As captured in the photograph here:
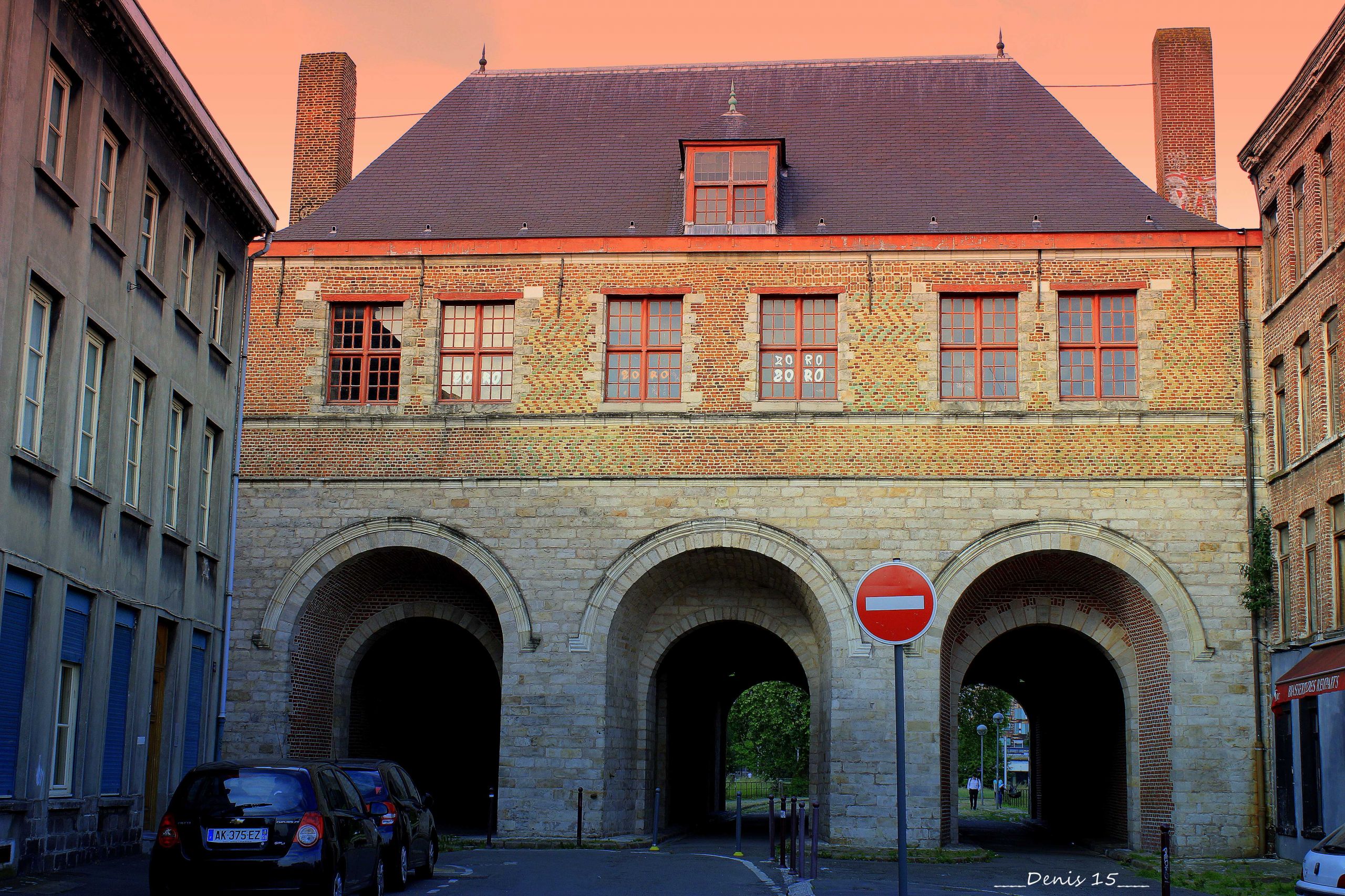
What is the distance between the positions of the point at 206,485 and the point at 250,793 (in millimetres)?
10253

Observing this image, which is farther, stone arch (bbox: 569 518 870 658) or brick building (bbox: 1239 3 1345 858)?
stone arch (bbox: 569 518 870 658)

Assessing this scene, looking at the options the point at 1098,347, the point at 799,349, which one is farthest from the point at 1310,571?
the point at 799,349

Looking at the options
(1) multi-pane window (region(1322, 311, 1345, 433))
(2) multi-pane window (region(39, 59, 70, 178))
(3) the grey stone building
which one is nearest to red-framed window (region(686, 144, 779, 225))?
(3) the grey stone building

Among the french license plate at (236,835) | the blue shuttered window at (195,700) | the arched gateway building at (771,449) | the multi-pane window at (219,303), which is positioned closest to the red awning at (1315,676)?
the arched gateway building at (771,449)

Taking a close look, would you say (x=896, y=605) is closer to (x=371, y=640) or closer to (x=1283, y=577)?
(x=1283, y=577)

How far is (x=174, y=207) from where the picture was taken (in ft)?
64.7

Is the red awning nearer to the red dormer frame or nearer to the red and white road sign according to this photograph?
the red dormer frame

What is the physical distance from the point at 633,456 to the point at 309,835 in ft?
42.4

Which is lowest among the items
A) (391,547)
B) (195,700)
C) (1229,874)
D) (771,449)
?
(1229,874)

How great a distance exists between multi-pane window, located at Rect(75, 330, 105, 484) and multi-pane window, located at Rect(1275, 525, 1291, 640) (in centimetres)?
1709

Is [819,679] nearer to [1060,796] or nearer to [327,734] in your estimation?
[327,734]

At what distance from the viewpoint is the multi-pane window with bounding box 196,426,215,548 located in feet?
69.6

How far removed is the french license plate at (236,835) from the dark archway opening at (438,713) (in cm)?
1503

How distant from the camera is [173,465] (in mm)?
20172
